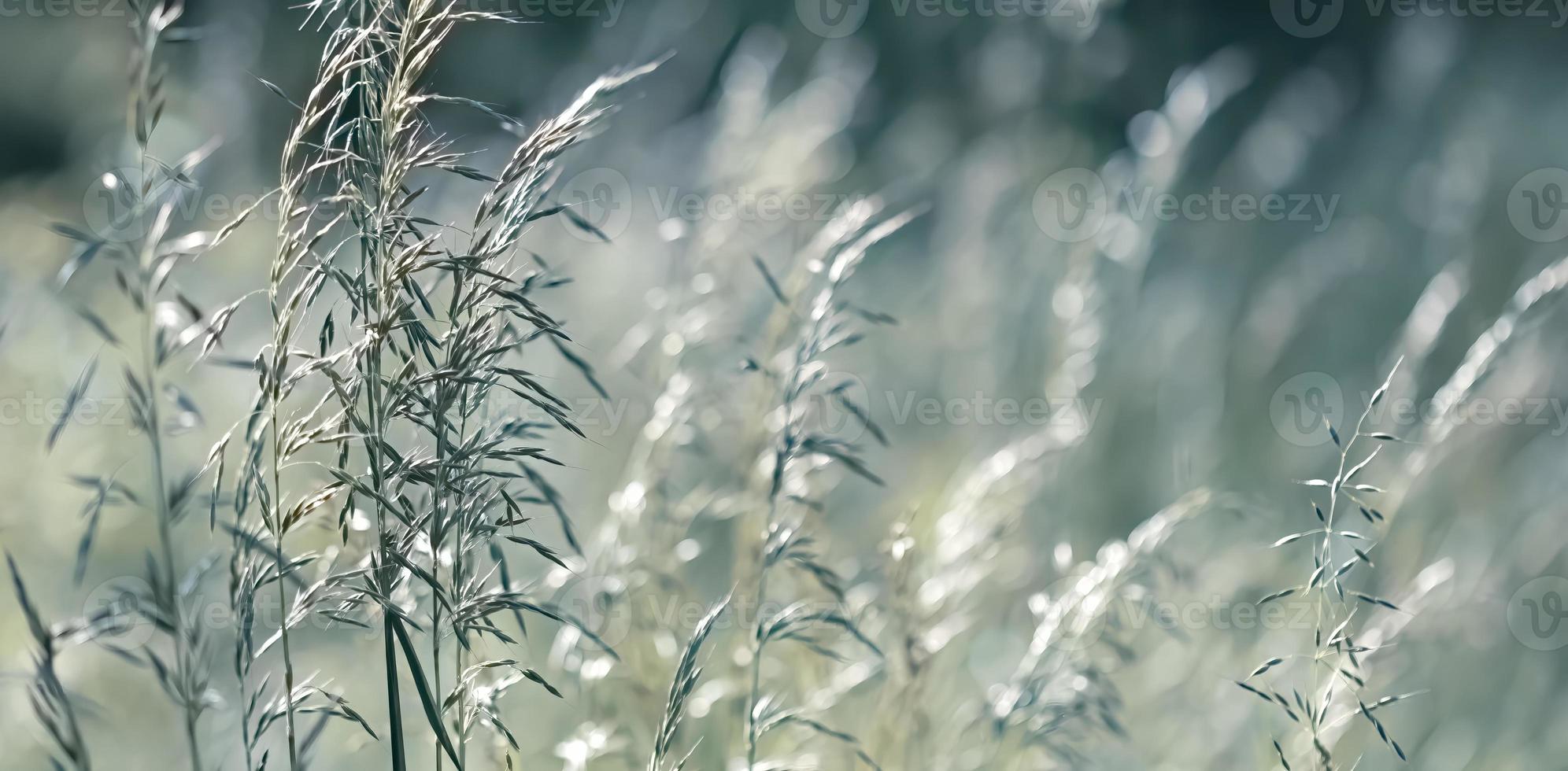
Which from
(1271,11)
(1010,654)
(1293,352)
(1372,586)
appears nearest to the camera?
(1372,586)

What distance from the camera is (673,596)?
4.91ft

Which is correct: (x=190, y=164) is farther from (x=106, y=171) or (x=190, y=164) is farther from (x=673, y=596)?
(x=673, y=596)

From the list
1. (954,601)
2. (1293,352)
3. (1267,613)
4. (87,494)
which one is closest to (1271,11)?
(1293,352)

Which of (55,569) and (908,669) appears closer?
(908,669)

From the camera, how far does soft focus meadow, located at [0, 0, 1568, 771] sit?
28.9 inches

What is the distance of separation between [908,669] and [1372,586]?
1.01 metres

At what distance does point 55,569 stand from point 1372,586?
2.42 meters

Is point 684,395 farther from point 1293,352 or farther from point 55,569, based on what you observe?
point 1293,352

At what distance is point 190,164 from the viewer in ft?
2.36

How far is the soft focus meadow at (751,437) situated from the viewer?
734 millimetres

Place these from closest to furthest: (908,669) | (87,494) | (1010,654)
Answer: (908,669) → (1010,654) → (87,494)

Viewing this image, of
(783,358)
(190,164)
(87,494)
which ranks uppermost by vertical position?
(87,494)

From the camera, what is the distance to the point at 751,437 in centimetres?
138

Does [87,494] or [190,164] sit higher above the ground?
[87,494]
